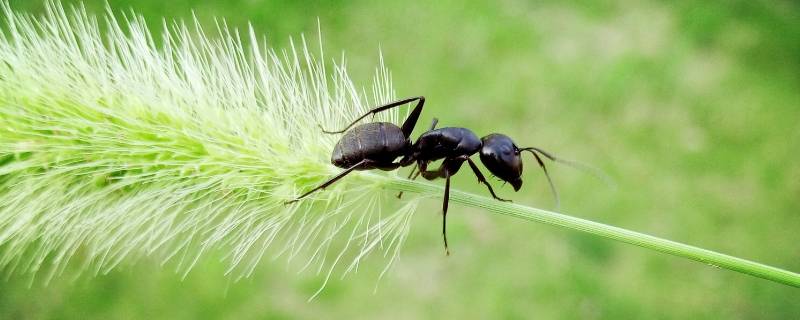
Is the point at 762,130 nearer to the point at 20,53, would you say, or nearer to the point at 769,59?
the point at 769,59

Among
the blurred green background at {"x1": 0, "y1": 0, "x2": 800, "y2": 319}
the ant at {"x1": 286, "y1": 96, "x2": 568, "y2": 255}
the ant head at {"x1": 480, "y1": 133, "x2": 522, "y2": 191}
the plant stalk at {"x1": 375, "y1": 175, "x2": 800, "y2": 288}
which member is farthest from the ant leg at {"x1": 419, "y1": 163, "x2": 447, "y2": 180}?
the blurred green background at {"x1": 0, "y1": 0, "x2": 800, "y2": 319}

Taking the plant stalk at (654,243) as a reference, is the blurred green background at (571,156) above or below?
below

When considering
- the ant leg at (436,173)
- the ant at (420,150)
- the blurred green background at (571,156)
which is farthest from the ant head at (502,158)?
the blurred green background at (571,156)

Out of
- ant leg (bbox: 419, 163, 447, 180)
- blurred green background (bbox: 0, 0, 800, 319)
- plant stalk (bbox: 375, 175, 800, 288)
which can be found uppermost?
plant stalk (bbox: 375, 175, 800, 288)

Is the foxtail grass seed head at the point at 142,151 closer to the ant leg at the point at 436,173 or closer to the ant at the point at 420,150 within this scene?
the ant at the point at 420,150

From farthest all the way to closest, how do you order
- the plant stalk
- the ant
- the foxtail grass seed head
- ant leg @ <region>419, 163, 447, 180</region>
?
ant leg @ <region>419, 163, 447, 180</region> → the ant → the foxtail grass seed head → the plant stalk

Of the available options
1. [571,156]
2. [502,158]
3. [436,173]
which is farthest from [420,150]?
[571,156]

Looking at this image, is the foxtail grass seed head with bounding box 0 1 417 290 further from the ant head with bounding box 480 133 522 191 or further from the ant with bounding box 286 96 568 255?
the ant head with bounding box 480 133 522 191

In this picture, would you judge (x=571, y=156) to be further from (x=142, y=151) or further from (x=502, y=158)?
(x=142, y=151)
